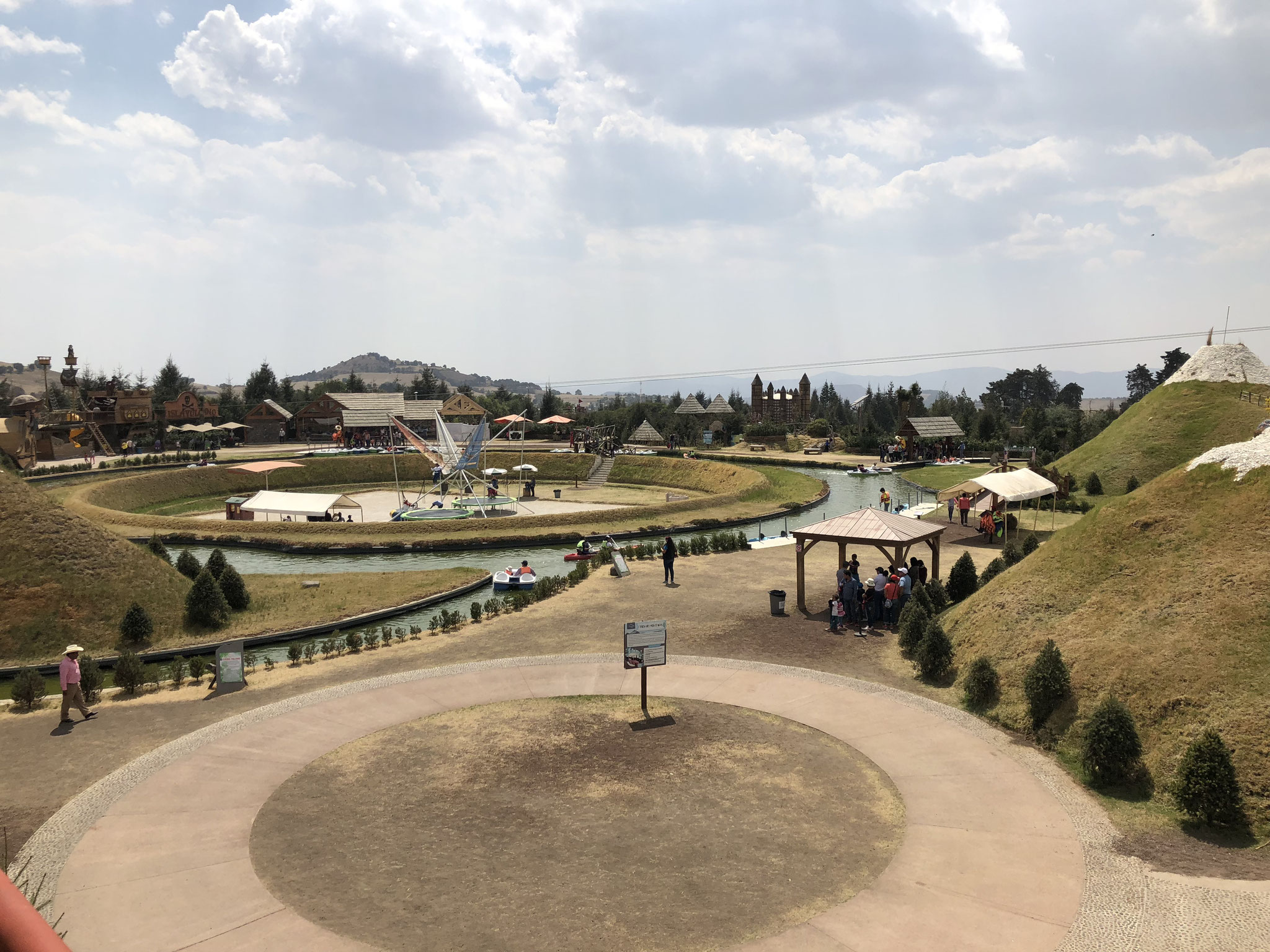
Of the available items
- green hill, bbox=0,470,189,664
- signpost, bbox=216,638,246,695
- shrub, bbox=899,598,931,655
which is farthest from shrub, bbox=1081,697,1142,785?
green hill, bbox=0,470,189,664

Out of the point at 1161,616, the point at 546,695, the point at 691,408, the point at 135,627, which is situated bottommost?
the point at 546,695

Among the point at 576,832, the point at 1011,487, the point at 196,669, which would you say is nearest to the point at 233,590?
the point at 196,669

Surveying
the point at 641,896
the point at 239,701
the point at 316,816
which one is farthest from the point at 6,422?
the point at 641,896

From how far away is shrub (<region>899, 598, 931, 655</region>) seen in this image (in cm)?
2389

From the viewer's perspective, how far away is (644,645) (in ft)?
65.8

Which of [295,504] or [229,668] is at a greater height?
[295,504]

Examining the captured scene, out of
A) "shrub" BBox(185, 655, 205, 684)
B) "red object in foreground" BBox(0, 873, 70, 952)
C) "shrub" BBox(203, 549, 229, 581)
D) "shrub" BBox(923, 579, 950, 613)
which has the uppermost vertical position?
"red object in foreground" BBox(0, 873, 70, 952)

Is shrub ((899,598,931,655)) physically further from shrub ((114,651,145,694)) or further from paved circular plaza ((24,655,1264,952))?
shrub ((114,651,145,694))

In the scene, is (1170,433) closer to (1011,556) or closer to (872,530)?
(1011,556)

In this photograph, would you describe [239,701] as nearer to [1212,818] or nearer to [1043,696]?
[1043,696]

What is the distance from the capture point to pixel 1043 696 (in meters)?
18.4

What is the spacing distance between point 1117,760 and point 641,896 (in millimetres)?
9390

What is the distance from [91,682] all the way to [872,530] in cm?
2246

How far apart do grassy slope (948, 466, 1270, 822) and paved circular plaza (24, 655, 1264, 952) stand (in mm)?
2272
